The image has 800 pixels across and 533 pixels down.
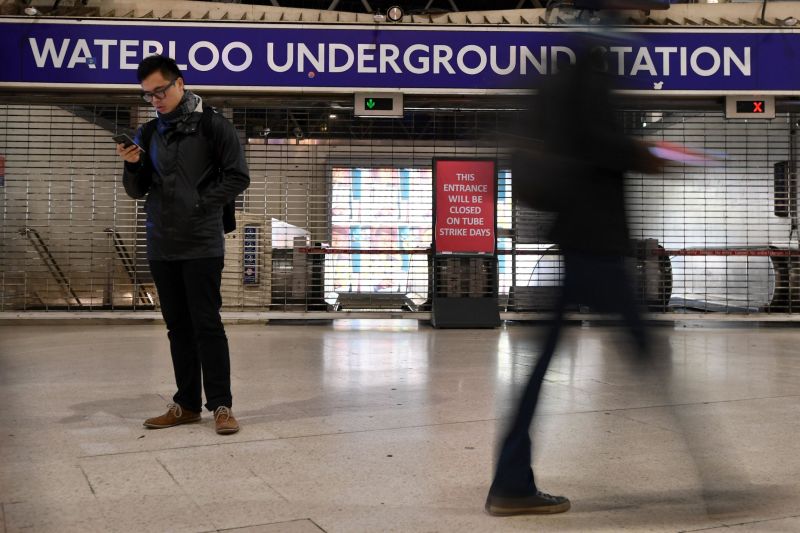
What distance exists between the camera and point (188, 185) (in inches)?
143

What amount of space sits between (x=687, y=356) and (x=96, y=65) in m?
7.06

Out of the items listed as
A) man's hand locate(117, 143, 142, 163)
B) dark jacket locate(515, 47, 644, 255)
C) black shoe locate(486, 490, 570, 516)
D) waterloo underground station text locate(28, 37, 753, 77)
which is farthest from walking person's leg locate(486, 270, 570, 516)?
waterloo underground station text locate(28, 37, 753, 77)

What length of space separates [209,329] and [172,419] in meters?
0.50

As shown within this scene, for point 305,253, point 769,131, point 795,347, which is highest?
point 769,131

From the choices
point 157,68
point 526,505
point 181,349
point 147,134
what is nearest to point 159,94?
point 157,68

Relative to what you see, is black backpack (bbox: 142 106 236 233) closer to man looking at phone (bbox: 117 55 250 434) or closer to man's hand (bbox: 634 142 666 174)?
man looking at phone (bbox: 117 55 250 434)

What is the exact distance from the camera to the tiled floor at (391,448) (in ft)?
8.02

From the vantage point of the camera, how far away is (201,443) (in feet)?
11.0

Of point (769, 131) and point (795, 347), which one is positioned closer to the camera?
point (795, 347)

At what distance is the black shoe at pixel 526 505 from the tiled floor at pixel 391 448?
3 cm

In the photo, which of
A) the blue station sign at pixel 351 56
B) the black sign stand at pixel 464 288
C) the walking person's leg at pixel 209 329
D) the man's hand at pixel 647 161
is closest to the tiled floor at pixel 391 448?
the walking person's leg at pixel 209 329

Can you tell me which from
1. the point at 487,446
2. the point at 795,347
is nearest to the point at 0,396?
the point at 487,446

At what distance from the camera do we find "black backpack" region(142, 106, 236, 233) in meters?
3.68

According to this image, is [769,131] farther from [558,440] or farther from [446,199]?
[558,440]
